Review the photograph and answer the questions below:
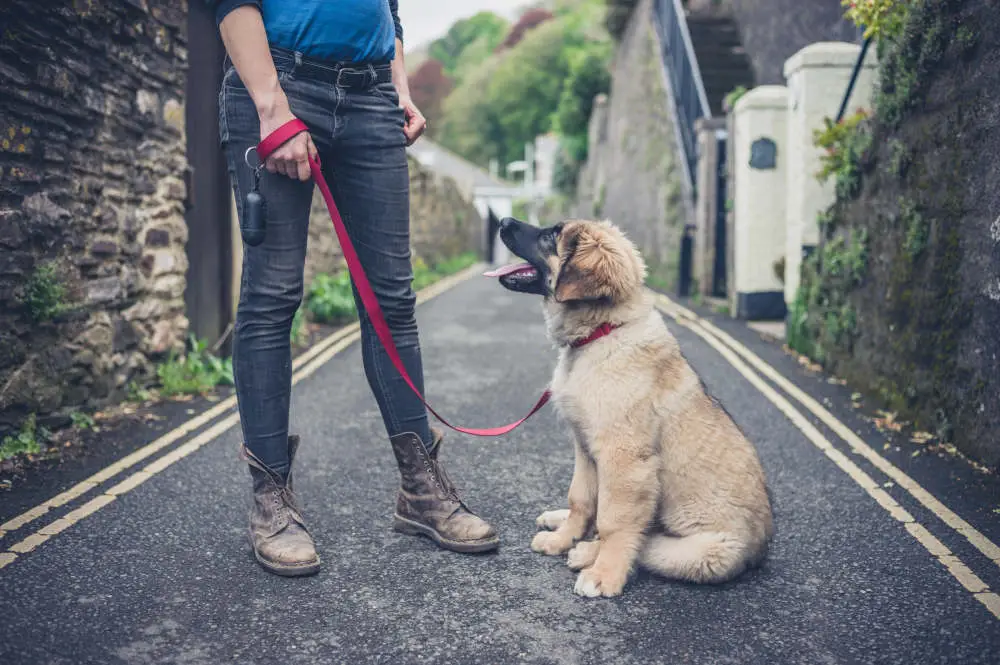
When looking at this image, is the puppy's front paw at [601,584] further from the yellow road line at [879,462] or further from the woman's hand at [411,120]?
the woman's hand at [411,120]

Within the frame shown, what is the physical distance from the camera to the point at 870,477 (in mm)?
4797

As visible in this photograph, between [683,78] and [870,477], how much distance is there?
40.7ft

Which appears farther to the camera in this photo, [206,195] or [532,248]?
[206,195]

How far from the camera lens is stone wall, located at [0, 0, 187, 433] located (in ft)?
16.2

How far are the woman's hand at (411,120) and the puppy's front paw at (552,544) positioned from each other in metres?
1.76

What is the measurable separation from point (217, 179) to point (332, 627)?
19.0 ft

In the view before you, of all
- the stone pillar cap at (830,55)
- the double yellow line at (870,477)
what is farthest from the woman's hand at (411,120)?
the stone pillar cap at (830,55)

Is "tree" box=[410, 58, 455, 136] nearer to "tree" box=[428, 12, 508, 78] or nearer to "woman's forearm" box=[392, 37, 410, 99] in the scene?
"tree" box=[428, 12, 508, 78]

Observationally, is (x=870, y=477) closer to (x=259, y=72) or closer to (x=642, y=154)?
(x=259, y=72)

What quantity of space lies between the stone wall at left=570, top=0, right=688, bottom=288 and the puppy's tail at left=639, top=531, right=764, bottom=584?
1274 centimetres

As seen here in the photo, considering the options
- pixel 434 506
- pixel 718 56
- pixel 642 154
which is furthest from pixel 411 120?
pixel 642 154

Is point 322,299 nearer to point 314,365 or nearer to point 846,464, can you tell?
point 314,365

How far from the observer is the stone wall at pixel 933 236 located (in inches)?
190

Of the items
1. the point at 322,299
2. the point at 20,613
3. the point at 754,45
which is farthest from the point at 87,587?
the point at 754,45
